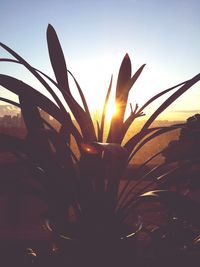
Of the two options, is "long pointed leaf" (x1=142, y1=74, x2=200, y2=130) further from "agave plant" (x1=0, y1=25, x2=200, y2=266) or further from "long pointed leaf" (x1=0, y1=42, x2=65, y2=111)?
"long pointed leaf" (x1=0, y1=42, x2=65, y2=111)

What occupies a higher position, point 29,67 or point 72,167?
point 29,67

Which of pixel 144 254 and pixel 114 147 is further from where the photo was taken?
pixel 144 254

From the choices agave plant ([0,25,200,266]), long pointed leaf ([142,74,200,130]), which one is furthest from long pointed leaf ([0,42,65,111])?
long pointed leaf ([142,74,200,130])

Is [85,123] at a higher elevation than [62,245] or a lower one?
Result: higher

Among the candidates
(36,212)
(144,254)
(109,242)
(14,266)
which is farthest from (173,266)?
(36,212)

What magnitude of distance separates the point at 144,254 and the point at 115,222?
0.18 metres

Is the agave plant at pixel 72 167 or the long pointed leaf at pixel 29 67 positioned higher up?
the long pointed leaf at pixel 29 67

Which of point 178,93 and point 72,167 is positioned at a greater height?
point 178,93

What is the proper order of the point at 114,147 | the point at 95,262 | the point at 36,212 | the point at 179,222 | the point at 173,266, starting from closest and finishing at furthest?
the point at 114,147
the point at 95,262
the point at 173,266
the point at 179,222
the point at 36,212

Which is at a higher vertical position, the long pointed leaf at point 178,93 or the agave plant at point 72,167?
the long pointed leaf at point 178,93

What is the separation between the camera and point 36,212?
61.9 inches

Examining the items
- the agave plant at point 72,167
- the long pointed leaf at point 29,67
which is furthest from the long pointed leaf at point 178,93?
the long pointed leaf at point 29,67

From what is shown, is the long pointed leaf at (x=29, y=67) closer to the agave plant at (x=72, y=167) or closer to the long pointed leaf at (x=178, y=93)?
the agave plant at (x=72, y=167)

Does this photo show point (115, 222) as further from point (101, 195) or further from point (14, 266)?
point (14, 266)
